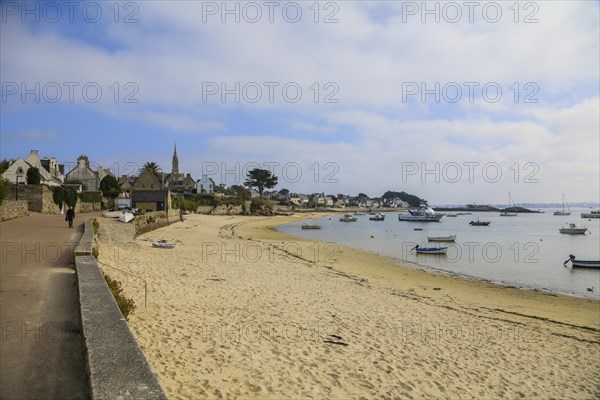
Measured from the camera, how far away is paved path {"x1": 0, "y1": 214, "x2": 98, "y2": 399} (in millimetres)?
4395

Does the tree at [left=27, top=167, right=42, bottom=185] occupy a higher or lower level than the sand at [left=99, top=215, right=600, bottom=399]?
higher

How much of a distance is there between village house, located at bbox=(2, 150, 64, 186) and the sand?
1707 inches

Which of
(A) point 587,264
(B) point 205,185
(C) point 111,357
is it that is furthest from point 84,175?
(C) point 111,357

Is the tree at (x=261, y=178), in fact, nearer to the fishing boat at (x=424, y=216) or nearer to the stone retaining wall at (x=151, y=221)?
the fishing boat at (x=424, y=216)

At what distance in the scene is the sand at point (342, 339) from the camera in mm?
6805

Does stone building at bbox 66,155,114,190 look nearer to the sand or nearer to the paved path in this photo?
the sand

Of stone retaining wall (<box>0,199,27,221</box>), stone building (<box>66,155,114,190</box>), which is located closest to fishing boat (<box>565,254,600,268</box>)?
stone retaining wall (<box>0,199,27,221</box>)

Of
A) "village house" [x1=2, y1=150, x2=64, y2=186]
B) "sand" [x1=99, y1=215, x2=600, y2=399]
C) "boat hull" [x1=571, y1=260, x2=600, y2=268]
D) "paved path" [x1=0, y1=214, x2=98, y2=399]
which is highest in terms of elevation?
"village house" [x1=2, y1=150, x2=64, y2=186]

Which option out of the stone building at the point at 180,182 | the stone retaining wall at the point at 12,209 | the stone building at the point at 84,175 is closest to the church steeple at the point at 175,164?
the stone building at the point at 180,182

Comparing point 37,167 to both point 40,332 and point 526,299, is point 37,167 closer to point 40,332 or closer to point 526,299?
point 40,332

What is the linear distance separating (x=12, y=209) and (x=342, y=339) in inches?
1224

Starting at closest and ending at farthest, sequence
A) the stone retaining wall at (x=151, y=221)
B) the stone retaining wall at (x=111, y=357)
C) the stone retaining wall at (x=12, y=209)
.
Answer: the stone retaining wall at (x=111, y=357), the stone retaining wall at (x=12, y=209), the stone retaining wall at (x=151, y=221)

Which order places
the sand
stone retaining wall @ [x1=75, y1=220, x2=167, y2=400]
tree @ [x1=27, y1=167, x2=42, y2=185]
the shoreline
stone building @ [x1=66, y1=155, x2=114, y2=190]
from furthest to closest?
1. stone building @ [x1=66, y1=155, x2=114, y2=190]
2. tree @ [x1=27, y1=167, x2=42, y2=185]
3. the shoreline
4. the sand
5. stone retaining wall @ [x1=75, y1=220, x2=167, y2=400]

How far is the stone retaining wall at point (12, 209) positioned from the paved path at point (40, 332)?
19854mm
